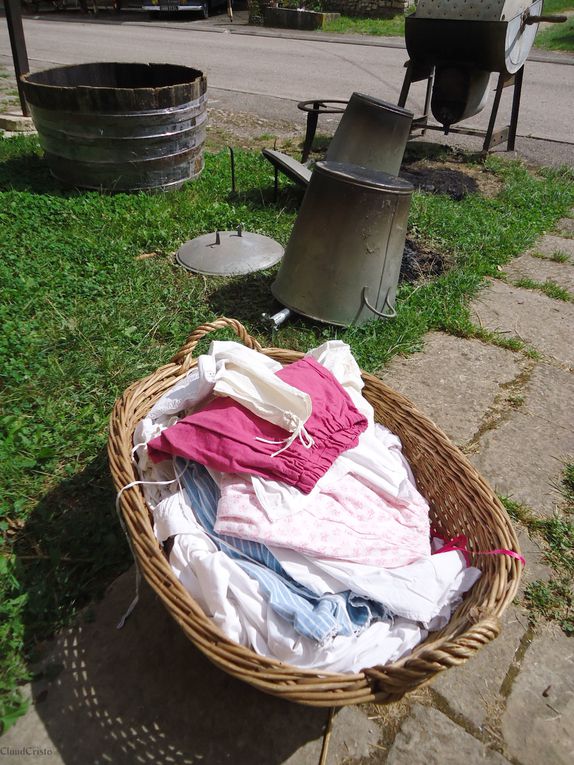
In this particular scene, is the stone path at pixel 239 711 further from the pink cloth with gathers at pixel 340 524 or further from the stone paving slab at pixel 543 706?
the pink cloth with gathers at pixel 340 524

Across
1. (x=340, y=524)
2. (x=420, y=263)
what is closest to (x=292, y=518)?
(x=340, y=524)

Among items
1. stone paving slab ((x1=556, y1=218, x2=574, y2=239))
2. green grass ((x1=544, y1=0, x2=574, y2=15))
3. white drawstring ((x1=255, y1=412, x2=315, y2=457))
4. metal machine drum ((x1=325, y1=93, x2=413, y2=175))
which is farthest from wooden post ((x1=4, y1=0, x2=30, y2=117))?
green grass ((x1=544, y1=0, x2=574, y2=15))

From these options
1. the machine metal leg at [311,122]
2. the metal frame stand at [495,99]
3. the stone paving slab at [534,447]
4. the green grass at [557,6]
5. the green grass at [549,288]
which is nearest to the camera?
the stone paving slab at [534,447]

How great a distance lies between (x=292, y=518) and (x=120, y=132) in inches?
155

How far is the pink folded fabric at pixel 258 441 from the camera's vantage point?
185 centimetres

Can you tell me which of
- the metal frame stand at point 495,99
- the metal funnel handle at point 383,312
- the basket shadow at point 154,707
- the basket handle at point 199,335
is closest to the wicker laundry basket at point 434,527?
the basket handle at point 199,335

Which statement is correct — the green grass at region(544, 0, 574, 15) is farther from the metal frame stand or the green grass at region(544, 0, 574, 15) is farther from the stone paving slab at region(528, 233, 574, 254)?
the stone paving slab at region(528, 233, 574, 254)

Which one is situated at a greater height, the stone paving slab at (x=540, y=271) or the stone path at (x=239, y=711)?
the stone paving slab at (x=540, y=271)

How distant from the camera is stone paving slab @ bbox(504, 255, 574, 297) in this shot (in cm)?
421

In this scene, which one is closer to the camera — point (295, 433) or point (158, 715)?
point (158, 715)

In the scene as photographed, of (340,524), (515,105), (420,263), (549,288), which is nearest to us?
(340,524)

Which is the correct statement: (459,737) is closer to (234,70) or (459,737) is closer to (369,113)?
(369,113)

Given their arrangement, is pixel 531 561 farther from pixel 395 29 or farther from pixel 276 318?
pixel 395 29

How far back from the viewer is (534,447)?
8.91 feet
